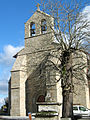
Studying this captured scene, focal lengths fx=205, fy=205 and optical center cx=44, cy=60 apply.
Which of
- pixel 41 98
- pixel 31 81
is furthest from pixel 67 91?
pixel 31 81

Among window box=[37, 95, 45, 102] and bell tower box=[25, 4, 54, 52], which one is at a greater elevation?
bell tower box=[25, 4, 54, 52]

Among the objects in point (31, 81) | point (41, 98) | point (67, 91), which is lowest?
point (41, 98)

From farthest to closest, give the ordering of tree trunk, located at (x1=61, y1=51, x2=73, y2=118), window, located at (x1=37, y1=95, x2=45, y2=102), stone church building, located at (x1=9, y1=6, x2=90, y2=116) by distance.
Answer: window, located at (x1=37, y1=95, x2=45, y2=102), stone church building, located at (x1=9, y1=6, x2=90, y2=116), tree trunk, located at (x1=61, y1=51, x2=73, y2=118)

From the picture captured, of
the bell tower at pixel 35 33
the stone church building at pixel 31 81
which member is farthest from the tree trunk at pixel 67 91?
the bell tower at pixel 35 33

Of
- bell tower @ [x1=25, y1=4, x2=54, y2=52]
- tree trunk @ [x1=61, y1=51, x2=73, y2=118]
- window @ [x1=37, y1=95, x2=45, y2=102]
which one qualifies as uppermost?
bell tower @ [x1=25, y1=4, x2=54, y2=52]

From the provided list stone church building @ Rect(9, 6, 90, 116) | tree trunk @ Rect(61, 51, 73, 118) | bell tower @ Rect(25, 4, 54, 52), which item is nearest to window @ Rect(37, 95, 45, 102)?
stone church building @ Rect(9, 6, 90, 116)

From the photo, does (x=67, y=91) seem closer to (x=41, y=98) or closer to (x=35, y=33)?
(x=41, y=98)

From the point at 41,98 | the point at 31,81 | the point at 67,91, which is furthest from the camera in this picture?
the point at 31,81

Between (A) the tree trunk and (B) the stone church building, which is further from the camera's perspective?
(B) the stone church building

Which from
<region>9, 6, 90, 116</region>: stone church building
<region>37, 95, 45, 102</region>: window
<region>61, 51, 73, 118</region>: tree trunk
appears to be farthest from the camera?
<region>37, 95, 45, 102</region>: window

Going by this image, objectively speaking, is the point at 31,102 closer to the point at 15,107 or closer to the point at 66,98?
the point at 15,107

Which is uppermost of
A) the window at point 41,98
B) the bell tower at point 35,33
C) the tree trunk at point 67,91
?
the bell tower at point 35,33

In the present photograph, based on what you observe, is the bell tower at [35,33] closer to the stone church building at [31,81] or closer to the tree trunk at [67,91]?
the stone church building at [31,81]

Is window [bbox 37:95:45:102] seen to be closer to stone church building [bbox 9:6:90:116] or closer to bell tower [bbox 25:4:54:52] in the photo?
stone church building [bbox 9:6:90:116]
